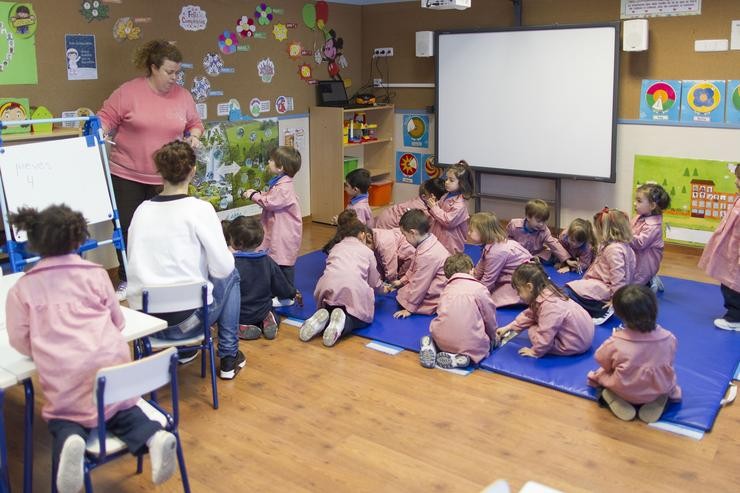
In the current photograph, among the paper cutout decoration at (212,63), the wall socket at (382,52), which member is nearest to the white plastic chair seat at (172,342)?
the paper cutout decoration at (212,63)

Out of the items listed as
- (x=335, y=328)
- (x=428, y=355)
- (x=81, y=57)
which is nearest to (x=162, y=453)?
(x=428, y=355)

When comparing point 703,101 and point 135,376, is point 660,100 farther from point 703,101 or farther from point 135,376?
point 135,376

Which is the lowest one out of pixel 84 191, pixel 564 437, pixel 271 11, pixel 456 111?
pixel 564 437

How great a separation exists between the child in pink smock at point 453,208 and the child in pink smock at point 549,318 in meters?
1.58

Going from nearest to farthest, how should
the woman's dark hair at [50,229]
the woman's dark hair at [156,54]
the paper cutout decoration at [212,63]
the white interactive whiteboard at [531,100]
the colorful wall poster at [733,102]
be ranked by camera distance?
the woman's dark hair at [50,229], the woman's dark hair at [156,54], the colorful wall poster at [733,102], the paper cutout decoration at [212,63], the white interactive whiteboard at [531,100]

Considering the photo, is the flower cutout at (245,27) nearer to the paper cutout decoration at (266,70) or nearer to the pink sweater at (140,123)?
the paper cutout decoration at (266,70)

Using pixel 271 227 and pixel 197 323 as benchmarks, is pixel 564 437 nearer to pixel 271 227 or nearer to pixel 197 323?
pixel 197 323

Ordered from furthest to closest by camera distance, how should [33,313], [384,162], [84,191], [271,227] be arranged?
[384,162], [271,227], [84,191], [33,313]

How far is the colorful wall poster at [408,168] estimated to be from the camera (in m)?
7.61

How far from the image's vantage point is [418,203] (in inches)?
224

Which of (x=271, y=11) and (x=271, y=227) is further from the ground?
(x=271, y=11)

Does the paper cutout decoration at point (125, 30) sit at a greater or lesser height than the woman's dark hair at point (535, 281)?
greater

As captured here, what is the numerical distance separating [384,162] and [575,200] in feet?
6.93

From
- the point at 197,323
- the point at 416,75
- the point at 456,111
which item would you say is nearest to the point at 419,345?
the point at 197,323
